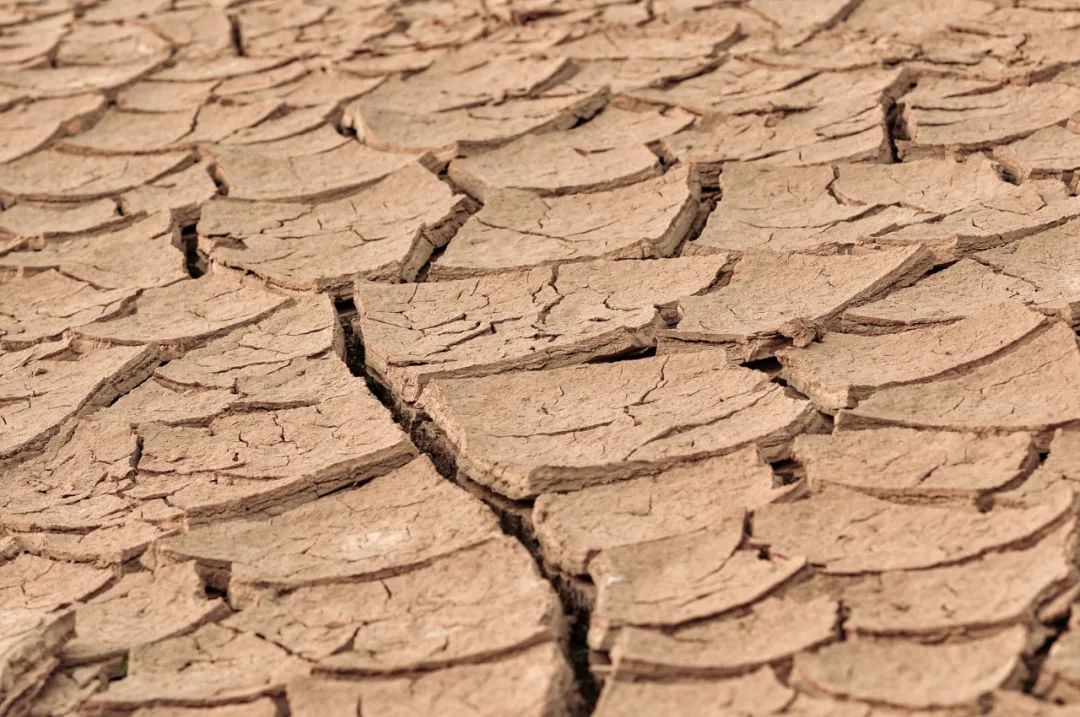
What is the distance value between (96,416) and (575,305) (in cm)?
73

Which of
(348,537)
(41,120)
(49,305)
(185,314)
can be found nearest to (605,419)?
(348,537)

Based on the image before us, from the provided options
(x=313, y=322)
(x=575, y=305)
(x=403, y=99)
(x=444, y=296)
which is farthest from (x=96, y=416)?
(x=403, y=99)

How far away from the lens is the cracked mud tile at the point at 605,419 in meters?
2.09

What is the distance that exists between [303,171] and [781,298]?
1144 mm

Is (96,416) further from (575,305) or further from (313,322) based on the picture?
(575,305)

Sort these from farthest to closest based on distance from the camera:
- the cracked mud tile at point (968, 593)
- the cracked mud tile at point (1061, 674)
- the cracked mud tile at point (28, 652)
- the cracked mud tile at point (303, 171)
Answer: the cracked mud tile at point (303, 171), the cracked mud tile at point (28, 652), the cracked mud tile at point (968, 593), the cracked mud tile at point (1061, 674)

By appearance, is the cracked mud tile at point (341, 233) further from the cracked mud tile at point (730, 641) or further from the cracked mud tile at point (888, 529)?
the cracked mud tile at point (730, 641)

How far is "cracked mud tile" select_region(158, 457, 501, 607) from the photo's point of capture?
1966 mm

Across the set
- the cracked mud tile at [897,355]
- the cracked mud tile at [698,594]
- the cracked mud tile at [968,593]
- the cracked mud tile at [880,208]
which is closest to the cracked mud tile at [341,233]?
the cracked mud tile at [880,208]

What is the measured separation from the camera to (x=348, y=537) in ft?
6.75

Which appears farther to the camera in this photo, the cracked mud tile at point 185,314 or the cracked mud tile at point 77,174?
the cracked mud tile at point 77,174

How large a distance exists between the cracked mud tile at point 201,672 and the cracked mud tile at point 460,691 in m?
0.05

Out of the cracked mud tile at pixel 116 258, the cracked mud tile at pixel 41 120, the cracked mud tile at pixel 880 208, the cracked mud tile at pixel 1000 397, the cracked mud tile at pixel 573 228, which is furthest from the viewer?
the cracked mud tile at pixel 41 120

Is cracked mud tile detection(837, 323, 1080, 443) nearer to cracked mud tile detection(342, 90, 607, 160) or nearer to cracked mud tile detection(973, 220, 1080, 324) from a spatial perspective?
cracked mud tile detection(973, 220, 1080, 324)
